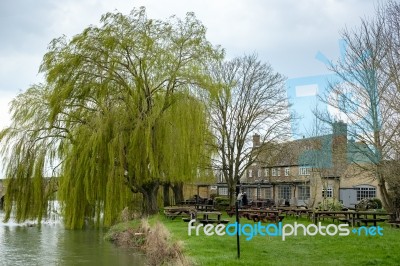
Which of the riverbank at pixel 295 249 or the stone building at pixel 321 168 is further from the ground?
the stone building at pixel 321 168

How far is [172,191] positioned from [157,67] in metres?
10.5

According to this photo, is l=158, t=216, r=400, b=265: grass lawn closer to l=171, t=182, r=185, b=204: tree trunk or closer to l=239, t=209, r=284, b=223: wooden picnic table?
l=239, t=209, r=284, b=223: wooden picnic table

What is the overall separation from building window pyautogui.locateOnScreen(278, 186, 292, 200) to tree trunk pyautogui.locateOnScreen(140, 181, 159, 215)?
23443 mm

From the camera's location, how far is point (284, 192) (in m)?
45.8

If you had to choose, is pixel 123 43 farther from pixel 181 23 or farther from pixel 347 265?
pixel 347 265

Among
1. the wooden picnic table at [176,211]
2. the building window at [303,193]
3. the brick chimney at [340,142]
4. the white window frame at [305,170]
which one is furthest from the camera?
the building window at [303,193]

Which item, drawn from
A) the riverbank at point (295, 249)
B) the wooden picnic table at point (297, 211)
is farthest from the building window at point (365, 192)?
the riverbank at point (295, 249)

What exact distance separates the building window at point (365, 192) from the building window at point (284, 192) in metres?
8.33

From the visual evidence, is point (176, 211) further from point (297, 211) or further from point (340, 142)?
point (340, 142)

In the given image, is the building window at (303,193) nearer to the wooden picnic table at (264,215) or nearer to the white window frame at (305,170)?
the white window frame at (305,170)

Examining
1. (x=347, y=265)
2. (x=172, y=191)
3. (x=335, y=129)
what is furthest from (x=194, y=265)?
(x=172, y=191)

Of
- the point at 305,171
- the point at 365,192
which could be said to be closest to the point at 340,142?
the point at 365,192

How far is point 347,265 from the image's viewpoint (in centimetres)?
960

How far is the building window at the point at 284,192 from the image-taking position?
4522 cm
